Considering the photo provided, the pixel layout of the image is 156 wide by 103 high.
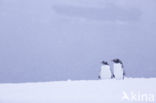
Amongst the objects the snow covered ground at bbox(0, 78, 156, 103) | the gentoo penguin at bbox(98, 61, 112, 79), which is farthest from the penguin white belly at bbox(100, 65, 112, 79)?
the snow covered ground at bbox(0, 78, 156, 103)

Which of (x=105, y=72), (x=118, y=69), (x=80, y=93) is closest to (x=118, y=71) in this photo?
(x=118, y=69)

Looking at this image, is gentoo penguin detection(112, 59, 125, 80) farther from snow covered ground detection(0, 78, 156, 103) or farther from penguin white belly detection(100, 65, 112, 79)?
snow covered ground detection(0, 78, 156, 103)

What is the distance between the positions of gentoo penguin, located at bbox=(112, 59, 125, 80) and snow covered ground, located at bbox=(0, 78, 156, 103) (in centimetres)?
116

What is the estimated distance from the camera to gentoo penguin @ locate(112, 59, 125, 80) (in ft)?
16.0

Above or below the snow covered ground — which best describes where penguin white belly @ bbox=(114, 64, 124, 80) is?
above

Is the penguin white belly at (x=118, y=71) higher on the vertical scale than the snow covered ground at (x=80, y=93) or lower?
higher

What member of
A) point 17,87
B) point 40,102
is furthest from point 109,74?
point 40,102

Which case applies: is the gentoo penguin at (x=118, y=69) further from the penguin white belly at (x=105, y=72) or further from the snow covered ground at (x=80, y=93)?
the snow covered ground at (x=80, y=93)

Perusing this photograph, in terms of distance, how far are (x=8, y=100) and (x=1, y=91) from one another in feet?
1.29

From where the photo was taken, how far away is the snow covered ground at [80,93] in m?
2.94

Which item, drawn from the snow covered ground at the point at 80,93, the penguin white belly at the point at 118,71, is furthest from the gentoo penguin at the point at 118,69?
the snow covered ground at the point at 80,93

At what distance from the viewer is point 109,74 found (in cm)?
490

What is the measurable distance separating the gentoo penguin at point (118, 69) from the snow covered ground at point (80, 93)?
1157 mm

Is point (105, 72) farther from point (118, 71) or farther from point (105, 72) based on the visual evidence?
point (118, 71)
